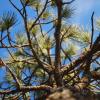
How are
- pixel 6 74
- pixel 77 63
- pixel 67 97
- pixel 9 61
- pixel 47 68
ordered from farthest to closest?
pixel 6 74
pixel 9 61
pixel 77 63
pixel 47 68
pixel 67 97

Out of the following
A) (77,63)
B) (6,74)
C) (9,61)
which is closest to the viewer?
(77,63)

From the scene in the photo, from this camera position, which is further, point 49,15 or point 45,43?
point 49,15

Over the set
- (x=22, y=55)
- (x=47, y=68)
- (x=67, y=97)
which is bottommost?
(x=67, y=97)

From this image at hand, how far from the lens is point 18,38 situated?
2129 millimetres

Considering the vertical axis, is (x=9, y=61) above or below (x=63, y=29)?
below

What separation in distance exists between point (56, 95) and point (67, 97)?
4 cm

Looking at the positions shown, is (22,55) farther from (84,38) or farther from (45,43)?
(84,38)

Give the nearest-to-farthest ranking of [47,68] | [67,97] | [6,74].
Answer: [67,97]
[47,68]
[6,74]

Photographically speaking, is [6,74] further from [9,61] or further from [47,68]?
[47,68]

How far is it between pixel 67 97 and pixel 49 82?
0.77 metres

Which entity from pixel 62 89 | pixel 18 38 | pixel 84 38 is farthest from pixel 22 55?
pixel 62 89

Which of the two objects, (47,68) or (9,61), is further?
(9,61)

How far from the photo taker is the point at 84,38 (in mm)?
1993

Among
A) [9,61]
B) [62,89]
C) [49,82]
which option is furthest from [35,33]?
[62,89]
